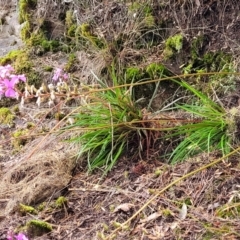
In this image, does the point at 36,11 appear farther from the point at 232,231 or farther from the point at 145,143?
the point at 232,231

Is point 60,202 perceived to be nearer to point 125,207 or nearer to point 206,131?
point 125,207

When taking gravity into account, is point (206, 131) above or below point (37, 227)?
above

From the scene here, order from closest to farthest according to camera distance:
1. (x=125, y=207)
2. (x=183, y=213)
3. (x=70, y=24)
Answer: (x=183, y=213) → (x=125, y=207) → (x=70, y=24)

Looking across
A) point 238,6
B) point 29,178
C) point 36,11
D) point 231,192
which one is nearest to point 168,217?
point 231,192

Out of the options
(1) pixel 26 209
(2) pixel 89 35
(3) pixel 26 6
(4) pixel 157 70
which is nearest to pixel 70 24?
(2) pixel 89 35

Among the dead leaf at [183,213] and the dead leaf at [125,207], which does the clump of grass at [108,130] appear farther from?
the dead leaf at [183,213]

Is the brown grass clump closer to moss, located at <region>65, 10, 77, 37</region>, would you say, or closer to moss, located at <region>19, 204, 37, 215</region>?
moss, located at <region>19, 204, 37, 215</region>
